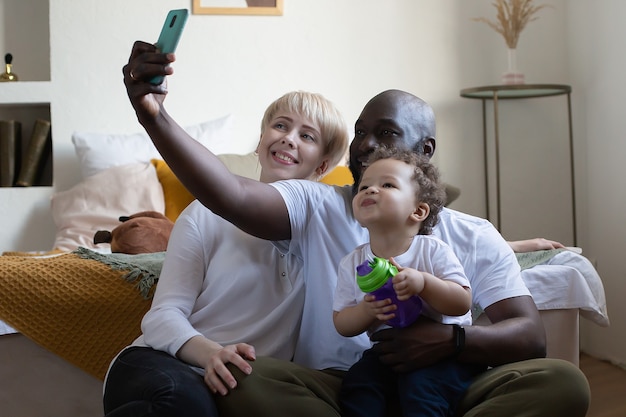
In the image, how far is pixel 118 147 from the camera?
3.02 m

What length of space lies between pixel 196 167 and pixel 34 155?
6.98 feet

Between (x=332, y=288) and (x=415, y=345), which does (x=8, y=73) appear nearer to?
(x=332, y=288)

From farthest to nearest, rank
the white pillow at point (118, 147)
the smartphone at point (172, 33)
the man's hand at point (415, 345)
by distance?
the white pillow at point (118, 147) → the man's hand at point (415, 345) → the smartphone at point (172, 33)

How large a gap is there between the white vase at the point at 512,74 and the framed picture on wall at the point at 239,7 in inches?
39.5

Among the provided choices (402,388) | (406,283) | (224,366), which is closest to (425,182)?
(406,283)

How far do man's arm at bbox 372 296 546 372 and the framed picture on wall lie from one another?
2.18 m

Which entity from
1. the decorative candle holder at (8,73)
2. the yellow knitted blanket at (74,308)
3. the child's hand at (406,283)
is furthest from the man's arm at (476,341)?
the decorative candle holder at (8,73)

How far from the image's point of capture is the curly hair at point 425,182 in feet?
4.67

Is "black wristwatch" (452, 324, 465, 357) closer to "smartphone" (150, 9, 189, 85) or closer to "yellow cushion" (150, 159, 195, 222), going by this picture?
"smartphone" (150, 9, 189, 85)

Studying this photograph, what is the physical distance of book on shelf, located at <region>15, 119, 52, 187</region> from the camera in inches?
126

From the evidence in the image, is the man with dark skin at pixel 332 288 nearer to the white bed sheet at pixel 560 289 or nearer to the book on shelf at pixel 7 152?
the white bed sheet at pixel 560 289

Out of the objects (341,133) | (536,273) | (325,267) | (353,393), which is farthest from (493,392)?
(341,133)

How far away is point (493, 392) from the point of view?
4.30ft

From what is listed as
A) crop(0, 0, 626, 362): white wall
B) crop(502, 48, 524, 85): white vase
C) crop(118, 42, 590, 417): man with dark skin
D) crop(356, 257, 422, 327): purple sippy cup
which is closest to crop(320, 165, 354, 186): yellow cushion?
crop(0, 0, 626, 362): white wall
